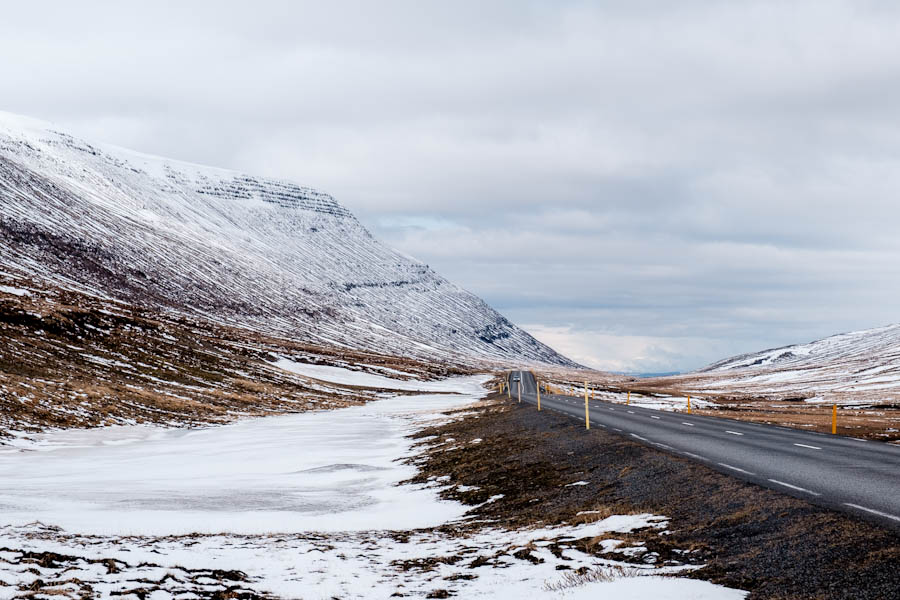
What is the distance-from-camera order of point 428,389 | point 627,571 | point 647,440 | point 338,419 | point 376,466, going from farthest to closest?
point 428,389 < point 338,419 < point 376,466 < point 647,440 < point 627,571

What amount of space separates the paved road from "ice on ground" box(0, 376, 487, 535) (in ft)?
25.9

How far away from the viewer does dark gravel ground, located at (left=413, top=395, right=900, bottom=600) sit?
8727mm

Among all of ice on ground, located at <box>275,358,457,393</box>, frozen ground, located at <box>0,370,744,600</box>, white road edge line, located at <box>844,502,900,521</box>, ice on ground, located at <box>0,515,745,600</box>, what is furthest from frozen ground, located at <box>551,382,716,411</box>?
ice on ground, located at <box>0,515,745,600</box>

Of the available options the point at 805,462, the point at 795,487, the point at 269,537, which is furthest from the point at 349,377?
the point at 795,487

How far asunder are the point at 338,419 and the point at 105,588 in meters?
46.4

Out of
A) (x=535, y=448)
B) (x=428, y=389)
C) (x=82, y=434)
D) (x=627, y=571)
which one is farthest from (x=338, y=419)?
(x=428, y=389)

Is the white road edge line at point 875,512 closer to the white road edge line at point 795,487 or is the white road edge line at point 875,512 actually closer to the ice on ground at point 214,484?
the white road edge line at point 795,487

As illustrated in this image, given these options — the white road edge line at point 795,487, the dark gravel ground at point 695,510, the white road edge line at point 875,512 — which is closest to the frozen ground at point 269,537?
the dark gravel ground at point 695,510

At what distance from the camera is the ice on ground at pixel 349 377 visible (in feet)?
354

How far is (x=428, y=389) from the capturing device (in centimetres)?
11862

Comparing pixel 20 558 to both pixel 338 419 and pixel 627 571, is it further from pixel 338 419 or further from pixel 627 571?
pixel 338 419

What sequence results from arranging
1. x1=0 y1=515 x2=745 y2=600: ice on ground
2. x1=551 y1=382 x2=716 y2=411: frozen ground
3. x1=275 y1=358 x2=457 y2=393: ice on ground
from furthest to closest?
x1=275 y1=358 x2=457 y2=393: ice on ground
x1=551 y1=382 x2=716 y2=411: frozen ground
x1=0 y1=515 x2=745 y2=600: ice on ground

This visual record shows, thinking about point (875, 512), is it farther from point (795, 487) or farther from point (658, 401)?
point (658, 401)

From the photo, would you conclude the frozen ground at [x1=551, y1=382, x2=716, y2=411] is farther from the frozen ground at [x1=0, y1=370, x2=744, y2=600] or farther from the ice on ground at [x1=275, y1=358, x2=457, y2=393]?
the frozen ground at [x1=0, y1=370, x2=744, y2=600]
